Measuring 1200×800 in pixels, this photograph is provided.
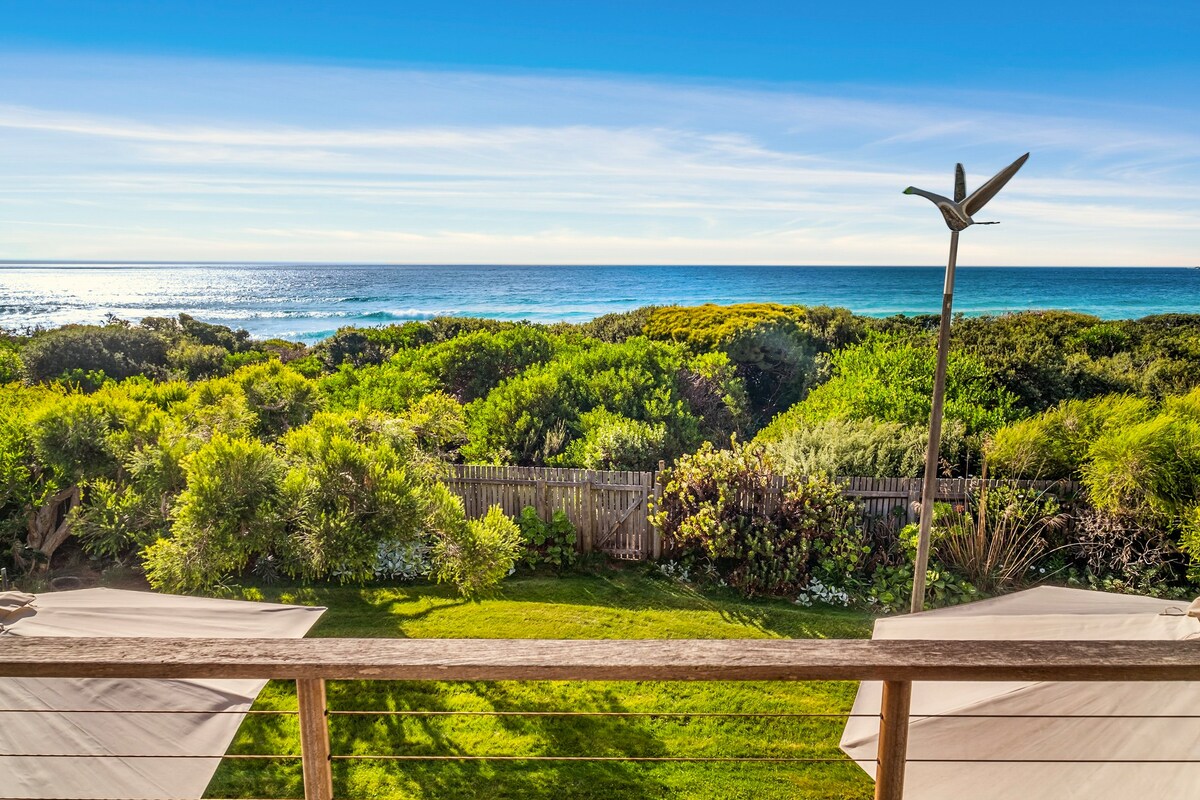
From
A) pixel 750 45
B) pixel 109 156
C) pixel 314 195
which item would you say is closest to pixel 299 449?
pixel 750 45

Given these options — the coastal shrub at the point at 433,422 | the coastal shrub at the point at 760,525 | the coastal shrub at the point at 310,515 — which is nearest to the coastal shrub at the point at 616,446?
the coastal shrub at the point at 760,525

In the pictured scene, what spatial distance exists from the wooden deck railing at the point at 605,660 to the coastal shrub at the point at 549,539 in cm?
794

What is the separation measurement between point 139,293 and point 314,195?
43.6 m

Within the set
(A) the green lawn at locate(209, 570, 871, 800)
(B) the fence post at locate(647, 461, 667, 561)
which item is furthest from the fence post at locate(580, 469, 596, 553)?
(A) the green lawn at locate(209, 570, 871, 800)

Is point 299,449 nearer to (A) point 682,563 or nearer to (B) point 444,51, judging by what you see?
(A) point 682,563

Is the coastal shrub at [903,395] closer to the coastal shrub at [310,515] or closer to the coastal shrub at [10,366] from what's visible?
the coastal shrub at [310,515]

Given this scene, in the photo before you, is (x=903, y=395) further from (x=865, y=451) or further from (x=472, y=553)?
(x=472, y=553)

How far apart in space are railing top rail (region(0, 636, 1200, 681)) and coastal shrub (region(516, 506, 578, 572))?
7943 mm

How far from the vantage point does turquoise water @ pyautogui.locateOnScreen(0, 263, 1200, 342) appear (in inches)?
2071

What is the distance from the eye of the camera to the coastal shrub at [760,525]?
8.34m

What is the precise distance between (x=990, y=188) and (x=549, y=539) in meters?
6.54

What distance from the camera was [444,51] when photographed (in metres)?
11.9

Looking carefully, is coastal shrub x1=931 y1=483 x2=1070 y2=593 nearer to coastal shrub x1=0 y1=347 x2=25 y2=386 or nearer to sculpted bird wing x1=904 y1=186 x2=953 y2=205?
sculpted bird wing x1=904 y1=186 x2=953 y2=205

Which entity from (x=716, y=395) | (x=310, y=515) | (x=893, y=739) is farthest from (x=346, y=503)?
(x=716, y=395)
